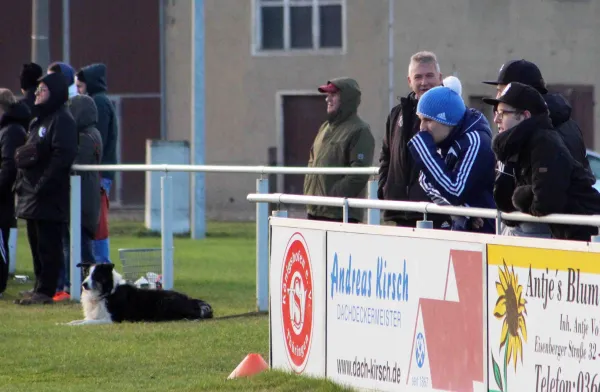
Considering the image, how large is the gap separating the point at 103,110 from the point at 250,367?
259 inches

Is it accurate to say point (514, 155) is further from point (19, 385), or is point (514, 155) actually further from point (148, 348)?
point (148, 348)

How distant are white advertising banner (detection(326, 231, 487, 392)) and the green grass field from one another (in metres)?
0.35

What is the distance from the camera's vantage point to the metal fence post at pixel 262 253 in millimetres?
12484

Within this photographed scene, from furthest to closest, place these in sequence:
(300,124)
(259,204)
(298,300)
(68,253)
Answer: (300,124) < (68,253) < (259,204) < (298,300)

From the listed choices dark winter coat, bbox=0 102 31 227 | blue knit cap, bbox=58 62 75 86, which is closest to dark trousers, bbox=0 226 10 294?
dark winter coat, bbox=0 102 31 227

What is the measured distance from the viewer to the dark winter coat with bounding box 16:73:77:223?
530 inches

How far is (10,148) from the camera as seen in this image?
46.8ft

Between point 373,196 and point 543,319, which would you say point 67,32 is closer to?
point 373,196

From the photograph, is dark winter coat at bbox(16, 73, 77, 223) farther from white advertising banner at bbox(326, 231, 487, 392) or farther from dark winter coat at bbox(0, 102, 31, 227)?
white advertising banner at bbox(326, 231, 487, 392)

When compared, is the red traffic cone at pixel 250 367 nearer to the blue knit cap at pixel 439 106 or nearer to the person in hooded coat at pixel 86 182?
the blue knit cap at pixel 439 106

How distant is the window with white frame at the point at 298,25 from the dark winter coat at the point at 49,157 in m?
19.1

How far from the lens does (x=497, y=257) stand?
22.6 feet

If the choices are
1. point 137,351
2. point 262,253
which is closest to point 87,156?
point 262,253

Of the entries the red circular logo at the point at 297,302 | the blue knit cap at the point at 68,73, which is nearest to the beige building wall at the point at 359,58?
the blue knit cap at the point at 68,73
